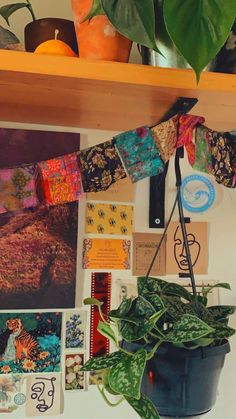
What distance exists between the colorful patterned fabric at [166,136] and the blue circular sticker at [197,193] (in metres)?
0.24

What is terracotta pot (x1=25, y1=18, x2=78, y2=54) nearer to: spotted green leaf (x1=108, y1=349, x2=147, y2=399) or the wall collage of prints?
the wall collage of prints

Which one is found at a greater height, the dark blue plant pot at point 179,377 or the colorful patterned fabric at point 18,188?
the colorful patterned fabric at point 18,188

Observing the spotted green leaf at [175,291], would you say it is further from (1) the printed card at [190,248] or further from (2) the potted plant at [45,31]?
(2) the potted plant at [45,31]

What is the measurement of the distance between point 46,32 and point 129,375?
1.95ft

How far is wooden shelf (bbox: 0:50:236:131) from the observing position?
72cm

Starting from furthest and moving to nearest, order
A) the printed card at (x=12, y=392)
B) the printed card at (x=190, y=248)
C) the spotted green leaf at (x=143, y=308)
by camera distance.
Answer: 1. the printed card at (x=190, y=248)
2. the printed card at (x=12, y=392)
3. the spotted green leaf at (x=143, y=308)

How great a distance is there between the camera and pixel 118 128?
3.36 ft

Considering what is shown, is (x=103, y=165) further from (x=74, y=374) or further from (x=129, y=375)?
(x=74, y=374)

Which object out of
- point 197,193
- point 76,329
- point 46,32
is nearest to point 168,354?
point 76,329

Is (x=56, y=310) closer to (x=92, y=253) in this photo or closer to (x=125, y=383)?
(x=92, y=253)

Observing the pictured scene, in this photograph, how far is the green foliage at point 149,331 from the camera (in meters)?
0.67

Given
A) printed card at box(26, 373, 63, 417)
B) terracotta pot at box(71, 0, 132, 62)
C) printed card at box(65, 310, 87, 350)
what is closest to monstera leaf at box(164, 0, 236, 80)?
terracotta pot at box(71, 0, 132, 62)

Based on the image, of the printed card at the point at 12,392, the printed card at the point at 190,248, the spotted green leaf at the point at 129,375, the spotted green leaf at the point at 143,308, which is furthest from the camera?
the printed card at the point at 190,248

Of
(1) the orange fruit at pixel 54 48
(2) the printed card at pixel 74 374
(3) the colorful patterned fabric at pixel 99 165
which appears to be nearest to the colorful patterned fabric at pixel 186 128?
(3) the colorful patterned fabric at pixel 99 165
